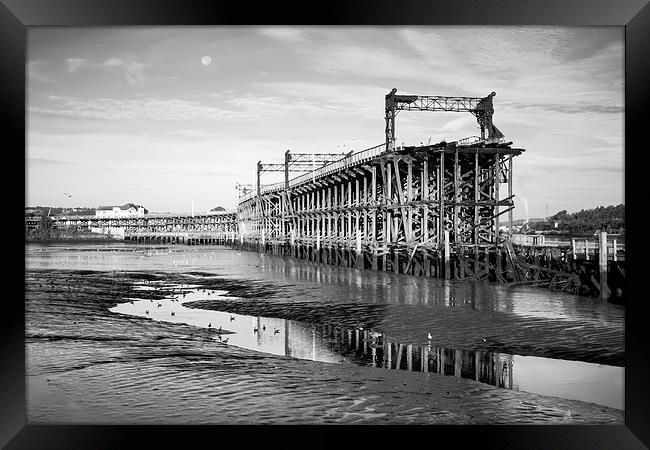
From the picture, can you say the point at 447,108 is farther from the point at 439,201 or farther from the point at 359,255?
the point at 359,255

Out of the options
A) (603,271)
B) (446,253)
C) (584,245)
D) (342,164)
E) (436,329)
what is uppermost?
(342,164)

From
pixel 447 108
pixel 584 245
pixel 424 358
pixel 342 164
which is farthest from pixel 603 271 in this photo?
pixel 342 164

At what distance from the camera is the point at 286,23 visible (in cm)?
961

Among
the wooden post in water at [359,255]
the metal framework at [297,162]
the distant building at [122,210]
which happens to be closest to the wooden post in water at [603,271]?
the wooden post in water at [359,255]

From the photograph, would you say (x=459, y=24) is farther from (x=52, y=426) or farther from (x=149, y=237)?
(x=149, y=237)

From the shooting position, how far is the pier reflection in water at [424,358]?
10.8 metres

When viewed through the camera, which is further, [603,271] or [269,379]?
[603,271]

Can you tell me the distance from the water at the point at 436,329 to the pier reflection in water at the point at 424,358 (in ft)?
0.06

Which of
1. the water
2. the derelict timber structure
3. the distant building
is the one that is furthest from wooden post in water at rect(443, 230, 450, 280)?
the distant building

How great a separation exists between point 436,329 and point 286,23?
846 cm

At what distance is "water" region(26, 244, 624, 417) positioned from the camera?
11.6m

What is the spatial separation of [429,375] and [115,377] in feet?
17.1

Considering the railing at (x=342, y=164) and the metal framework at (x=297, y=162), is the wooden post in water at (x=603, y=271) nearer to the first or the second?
the railing at (x=342, y=164)
